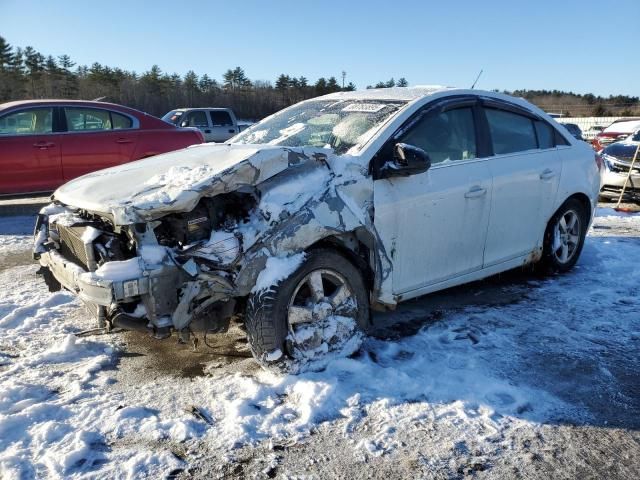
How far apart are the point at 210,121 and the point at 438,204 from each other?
17.3 metres

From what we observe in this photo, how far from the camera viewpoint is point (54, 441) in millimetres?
2748

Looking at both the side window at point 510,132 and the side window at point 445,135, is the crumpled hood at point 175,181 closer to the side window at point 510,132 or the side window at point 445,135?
the side window at point 445,135

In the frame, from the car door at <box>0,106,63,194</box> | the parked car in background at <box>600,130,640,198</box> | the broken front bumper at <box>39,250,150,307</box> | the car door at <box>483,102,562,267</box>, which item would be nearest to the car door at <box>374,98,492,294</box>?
the car door at <box>483,102,562,267</box>

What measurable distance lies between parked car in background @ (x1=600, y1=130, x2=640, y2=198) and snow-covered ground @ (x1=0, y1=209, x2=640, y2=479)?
20.5ft

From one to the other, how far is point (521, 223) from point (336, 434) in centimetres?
272

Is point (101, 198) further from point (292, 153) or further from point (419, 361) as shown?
point (419, 361)

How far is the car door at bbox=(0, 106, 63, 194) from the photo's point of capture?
7.99 meters

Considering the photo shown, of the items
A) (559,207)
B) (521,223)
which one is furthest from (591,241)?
(521,223)

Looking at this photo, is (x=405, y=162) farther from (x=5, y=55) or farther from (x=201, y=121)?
(x=5, y=55)

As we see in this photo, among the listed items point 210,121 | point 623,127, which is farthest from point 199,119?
point 623,127

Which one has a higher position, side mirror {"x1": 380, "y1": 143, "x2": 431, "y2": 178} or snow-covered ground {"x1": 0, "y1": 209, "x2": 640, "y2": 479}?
side mirror {"x1": 380, "y1": 143, "x2": 431, "y2": 178}

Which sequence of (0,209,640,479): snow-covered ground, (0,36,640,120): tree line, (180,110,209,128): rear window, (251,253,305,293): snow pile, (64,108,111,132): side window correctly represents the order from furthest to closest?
(0,36,640,120): tree line, (180,110,209,128): rear window, (64,108,111,132): side window, (251,253,305,293): snow pile, (0,209,640,479): snow-covered ground

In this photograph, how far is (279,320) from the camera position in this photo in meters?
3.25

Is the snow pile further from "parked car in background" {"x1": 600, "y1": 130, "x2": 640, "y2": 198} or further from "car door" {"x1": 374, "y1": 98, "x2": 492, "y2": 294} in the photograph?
"parked car in background" {"x1": 600, "y1": 130, "x2": 640, "y2": 198}
